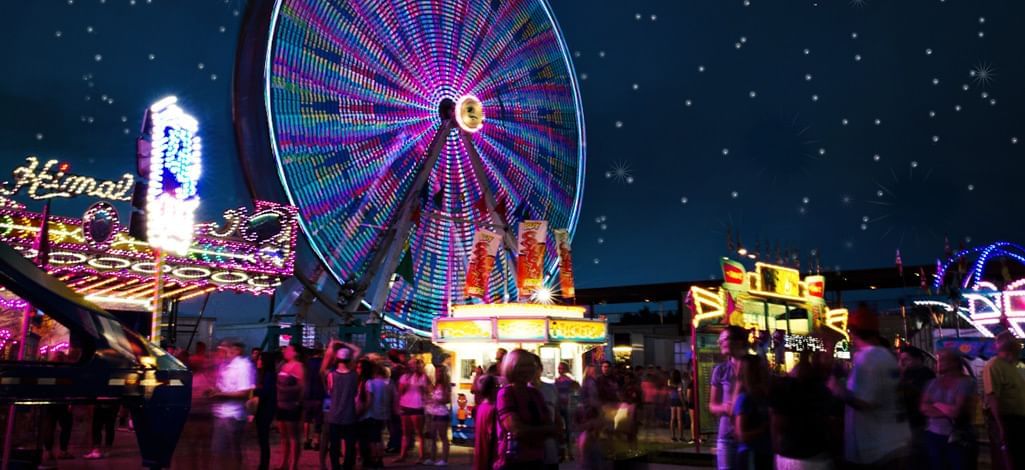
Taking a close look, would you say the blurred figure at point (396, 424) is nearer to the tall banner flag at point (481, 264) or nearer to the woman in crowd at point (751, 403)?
the tall banner flag at point (481, 264)

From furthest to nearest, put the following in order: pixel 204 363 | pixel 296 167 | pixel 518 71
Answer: pixel 518 71, pixel 296 167, pixel 204 363

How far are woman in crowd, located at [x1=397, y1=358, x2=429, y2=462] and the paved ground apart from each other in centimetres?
38

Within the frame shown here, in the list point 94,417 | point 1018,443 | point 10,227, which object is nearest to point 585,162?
point 10,227

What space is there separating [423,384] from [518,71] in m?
14.6

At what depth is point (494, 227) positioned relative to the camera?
72.8 ft

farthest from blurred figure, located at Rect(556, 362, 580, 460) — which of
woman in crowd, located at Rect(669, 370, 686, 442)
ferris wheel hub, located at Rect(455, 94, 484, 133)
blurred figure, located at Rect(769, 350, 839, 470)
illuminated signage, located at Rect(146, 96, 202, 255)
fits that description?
ferris wheel hub, located at Rect(455, 94, 484, 133)

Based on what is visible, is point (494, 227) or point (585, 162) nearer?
point (494, 227)

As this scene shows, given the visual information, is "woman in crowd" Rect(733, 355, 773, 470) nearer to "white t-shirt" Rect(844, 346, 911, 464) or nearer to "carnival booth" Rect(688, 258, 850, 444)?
"white t-shirt" Rect(844, 346, 911, 464)

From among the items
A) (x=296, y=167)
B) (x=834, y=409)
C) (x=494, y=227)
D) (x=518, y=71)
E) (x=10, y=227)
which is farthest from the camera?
(x=518, y=71)

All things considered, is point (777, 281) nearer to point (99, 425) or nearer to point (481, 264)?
point (481, 264)

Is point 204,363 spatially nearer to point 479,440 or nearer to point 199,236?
point 479,440

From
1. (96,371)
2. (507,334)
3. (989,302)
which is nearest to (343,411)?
(96,371)

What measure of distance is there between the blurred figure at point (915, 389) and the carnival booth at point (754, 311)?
272cm

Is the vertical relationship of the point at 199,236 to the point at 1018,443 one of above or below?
above
